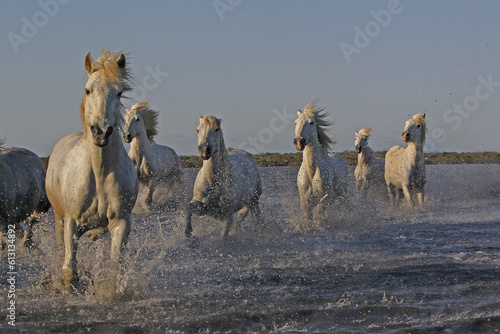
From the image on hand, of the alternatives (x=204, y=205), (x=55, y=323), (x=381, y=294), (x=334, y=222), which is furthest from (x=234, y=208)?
(x=55, y=323)

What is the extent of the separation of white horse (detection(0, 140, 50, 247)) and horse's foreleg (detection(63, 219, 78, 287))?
2364 mm

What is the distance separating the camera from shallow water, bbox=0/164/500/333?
4797 mm

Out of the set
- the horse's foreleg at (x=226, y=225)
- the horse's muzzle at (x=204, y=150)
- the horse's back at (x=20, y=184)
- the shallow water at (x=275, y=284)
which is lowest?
the shallow water at (x=275, y=284)

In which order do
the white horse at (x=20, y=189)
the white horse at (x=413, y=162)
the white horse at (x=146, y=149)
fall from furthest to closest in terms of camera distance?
the white horse at (x=413, y=162)
the white horse at (x=146, y=149)
the white horse at (x=20, y=189)

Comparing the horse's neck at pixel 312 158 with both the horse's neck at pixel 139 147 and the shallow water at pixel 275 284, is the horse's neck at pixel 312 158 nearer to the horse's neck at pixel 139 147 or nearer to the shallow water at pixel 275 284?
the shallow water at pixel 275 284

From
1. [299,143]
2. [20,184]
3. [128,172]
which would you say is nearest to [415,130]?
[299,143]

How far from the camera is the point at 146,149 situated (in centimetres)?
1379

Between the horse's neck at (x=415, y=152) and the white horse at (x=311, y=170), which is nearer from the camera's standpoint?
the white horse at (x=311, y=170)

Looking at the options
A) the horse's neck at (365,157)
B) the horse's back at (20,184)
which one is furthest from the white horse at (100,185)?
the horse's neck at (365,157)

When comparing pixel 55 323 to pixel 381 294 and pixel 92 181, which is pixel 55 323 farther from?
pixel 381 294

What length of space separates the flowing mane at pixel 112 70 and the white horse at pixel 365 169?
12.0m

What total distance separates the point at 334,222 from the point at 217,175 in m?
2.88

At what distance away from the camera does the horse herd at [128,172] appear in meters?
5.23

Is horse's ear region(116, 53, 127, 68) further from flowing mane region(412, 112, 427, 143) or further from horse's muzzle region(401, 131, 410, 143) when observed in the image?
flowing mane region(412, 112, 427, 143)
